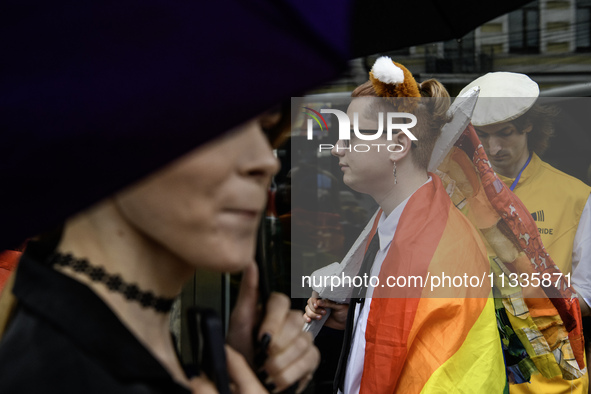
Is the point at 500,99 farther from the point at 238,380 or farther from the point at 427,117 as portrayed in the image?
the point at 238,380

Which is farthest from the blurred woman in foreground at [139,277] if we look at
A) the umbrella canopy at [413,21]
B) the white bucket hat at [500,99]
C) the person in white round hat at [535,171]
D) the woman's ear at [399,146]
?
the white bucket hat at [500,99]

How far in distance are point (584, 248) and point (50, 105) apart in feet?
9.25

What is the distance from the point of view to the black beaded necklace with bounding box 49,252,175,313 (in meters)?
0.78

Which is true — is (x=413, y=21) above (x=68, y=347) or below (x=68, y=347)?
above

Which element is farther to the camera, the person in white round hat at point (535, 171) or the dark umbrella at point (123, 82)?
the person in white round hat at point (535, 171)

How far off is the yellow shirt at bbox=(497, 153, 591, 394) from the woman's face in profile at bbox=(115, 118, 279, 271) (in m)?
2.47

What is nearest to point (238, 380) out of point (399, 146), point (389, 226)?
point (389, 226)

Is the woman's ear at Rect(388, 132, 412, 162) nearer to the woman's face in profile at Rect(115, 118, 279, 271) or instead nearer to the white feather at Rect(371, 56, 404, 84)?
the white feather at Rect(371, 56, 404, 84)

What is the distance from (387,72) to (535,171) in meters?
1.28

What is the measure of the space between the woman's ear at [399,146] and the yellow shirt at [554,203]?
3.20 ft

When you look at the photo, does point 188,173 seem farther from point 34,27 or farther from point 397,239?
point 397,239

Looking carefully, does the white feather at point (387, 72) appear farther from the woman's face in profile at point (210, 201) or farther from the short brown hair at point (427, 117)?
the woman's face in profile at point (210, 201)

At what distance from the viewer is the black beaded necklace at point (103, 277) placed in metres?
0.78

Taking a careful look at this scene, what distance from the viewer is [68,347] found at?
0.67 meters
